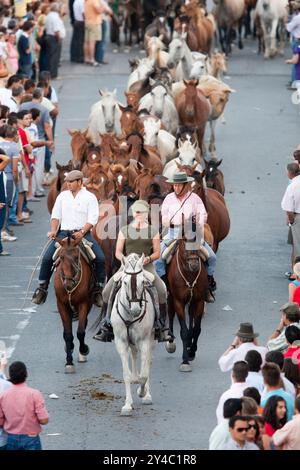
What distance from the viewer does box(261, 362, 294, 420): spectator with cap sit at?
16.4 m

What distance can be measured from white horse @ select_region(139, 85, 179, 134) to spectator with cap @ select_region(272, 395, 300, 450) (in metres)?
17.1

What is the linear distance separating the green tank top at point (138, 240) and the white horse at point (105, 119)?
11.1 meters

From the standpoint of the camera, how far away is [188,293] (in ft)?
70.3

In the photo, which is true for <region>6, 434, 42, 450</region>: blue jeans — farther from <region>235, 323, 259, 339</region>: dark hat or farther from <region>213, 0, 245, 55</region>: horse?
<region>213, 0, 245, 55</region>: horse

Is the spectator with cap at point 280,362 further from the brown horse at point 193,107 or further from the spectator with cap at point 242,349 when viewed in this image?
the brown horse at point 193,107

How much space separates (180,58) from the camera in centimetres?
3628

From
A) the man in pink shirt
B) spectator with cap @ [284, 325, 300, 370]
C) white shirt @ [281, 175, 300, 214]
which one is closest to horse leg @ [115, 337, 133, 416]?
spectator with cap @ [284, 325, 300, 370]

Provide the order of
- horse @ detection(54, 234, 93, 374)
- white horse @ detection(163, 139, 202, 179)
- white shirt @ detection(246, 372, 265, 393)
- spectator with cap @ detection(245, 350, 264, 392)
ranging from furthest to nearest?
white horse @ detection(163, 139, 202, 179) < horse @ detection(54, 234, 93, 374) < spectator with cap @ detection(245, 350, 264, 392) < white shirt @ detection(246, 372, 265, 393)

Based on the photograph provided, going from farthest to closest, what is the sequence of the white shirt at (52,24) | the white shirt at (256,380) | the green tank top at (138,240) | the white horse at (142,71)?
the white shirt at (52,24)
the white horse at (142,71)
the green tank top at (138,240)
the white shirt at (256,380)

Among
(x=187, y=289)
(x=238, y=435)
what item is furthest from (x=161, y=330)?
(x=238, y=435)

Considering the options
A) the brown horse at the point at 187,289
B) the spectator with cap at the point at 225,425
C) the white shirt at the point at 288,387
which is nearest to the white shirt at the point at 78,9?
the brown horse at the point at 187,289

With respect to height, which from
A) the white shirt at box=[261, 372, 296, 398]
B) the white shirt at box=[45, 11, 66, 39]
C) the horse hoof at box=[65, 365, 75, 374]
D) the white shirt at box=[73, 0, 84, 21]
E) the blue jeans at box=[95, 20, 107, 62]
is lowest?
the blue jeans at box=[95, 20, 107, 62]

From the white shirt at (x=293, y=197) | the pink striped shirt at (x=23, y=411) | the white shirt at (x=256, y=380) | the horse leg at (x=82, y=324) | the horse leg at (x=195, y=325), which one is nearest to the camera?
the pink striped shirt at (x=23, y=411)

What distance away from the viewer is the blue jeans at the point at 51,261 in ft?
71.1
